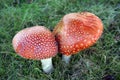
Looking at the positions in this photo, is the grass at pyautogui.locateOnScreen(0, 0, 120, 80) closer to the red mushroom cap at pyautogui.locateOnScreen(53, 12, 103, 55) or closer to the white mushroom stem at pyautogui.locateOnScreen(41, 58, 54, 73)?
the white mushroom stem at pyautogui.locateOnScreen(41, 58, 54, 73)

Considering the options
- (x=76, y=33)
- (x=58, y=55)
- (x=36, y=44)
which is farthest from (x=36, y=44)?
(x=58, y=55)

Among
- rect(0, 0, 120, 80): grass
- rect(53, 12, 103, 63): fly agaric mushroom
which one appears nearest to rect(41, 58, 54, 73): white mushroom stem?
rect(0, 0, 120, 80): grass

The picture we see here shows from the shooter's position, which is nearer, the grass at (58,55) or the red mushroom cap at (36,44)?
the red mushroom cap at (36,44)

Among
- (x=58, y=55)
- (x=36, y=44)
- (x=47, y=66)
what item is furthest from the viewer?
(x=58, y=55)

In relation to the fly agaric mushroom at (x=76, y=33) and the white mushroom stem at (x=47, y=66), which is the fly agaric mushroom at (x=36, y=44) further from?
the white mushroom stem at (x=47, y=66)

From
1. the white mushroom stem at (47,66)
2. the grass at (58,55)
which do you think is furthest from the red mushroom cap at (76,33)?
the grass at (58,55)

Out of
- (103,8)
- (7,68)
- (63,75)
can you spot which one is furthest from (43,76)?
(103,8)

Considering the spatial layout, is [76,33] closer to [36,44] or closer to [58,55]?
[36,44]
